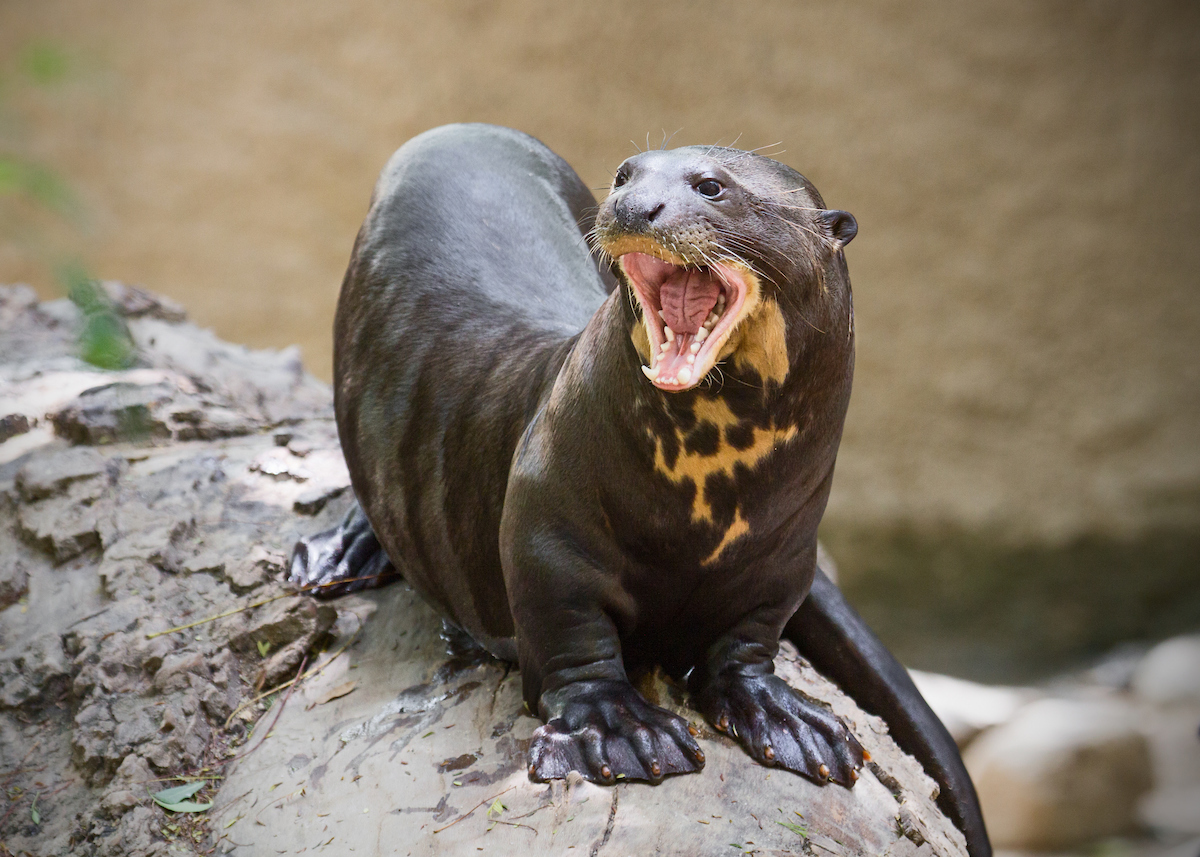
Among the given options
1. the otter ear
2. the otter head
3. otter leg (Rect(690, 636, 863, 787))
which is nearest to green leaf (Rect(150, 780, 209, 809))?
otter leg (Rect(690, 636, 863, 787))

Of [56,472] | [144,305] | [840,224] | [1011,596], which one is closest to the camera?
[840,224]

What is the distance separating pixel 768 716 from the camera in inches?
88.4

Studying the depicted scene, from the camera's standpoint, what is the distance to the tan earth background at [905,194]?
21.4ft

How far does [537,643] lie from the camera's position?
7.31 feet

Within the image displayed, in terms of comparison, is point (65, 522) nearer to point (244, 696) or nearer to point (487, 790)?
point (244, 696)

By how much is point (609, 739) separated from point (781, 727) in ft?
1.21

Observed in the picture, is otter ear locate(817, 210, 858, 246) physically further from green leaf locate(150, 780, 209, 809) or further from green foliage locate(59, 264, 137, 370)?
green leaf locate(150, 780, 209, 809)

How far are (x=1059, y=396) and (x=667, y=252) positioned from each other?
5771mm

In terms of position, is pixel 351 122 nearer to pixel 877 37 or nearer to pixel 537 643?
pixel 877 37

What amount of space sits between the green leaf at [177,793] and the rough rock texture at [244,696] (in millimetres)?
32

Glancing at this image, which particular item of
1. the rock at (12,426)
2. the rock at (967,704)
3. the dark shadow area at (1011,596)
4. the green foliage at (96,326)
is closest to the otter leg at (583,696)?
the green foliage at (96,326)

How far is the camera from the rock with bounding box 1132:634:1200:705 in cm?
596

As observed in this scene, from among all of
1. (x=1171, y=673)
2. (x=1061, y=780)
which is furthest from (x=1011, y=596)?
(x=1061, y=780)

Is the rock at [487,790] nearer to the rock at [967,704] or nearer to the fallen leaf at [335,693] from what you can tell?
the fallen leaf at [335,693]
